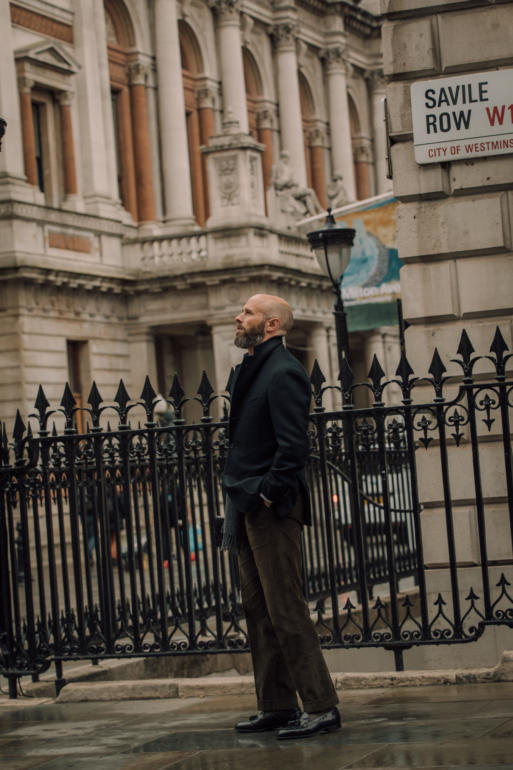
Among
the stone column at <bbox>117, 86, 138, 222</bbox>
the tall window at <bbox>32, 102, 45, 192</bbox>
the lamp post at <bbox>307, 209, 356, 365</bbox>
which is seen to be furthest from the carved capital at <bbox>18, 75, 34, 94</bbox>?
the lamp post at <bbox>307, 209, 356, 365</bbox>

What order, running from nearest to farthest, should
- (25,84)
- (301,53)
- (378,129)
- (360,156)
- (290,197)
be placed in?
1. (25,84)
2. (290,197)
3. (301,53)
4. (360,156)
5. (378,129)

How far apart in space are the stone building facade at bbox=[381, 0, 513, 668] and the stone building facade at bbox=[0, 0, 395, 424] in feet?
64.6

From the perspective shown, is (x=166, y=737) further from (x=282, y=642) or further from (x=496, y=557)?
(x=496, y=557)

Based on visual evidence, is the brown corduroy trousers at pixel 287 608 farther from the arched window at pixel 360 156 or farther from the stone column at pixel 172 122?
the arched window at pixel 360 156

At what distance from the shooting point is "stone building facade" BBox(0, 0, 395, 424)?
31.7m

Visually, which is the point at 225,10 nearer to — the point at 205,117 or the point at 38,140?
the point at 205,117

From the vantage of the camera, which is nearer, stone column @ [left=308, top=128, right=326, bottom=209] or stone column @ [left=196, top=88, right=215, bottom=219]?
stone column @ [left=196, top=88, right=215, bottom=219]

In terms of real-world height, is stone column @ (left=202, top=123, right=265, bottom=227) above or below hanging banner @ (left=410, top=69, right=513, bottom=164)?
above

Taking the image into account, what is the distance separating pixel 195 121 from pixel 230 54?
233 cm

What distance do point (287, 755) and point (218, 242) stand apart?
2774cm

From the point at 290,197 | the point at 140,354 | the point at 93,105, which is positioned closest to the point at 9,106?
the point at 93,105

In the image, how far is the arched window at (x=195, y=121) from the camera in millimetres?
43312

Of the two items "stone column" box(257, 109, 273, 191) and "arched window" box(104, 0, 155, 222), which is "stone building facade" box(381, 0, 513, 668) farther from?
"stone column" box(257, 109, 273, 191)

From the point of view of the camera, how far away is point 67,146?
35.2m
